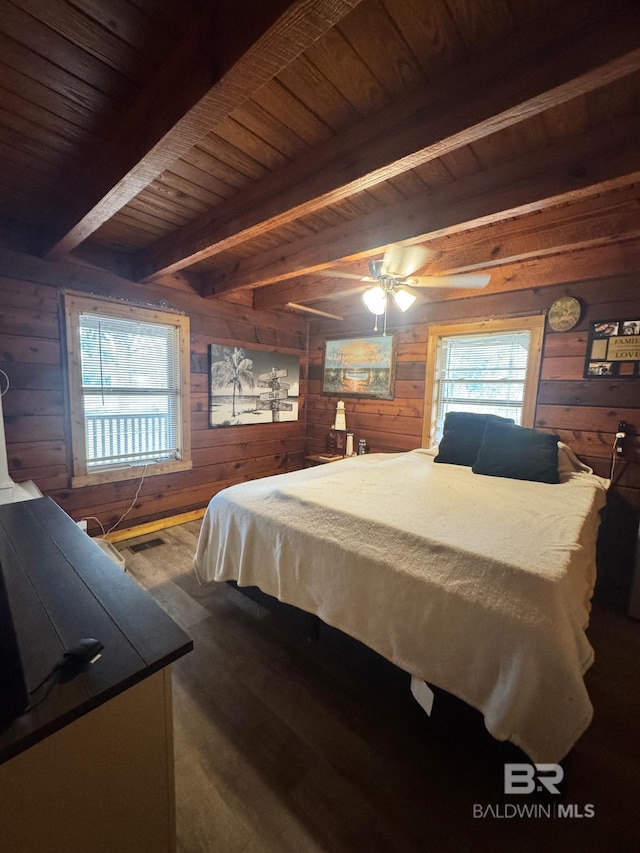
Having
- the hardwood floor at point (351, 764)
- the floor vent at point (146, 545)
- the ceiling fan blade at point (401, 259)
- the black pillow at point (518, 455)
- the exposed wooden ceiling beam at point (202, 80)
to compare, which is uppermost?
the exposed wooden ceiling beam at point (202, 80)

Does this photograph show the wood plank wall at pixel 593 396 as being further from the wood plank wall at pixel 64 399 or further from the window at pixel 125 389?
the window at pixel 125 389

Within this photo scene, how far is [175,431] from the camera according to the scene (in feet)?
10.9

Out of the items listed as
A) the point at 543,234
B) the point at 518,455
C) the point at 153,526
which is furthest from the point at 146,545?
the point at 543,234

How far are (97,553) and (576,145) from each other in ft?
7.95

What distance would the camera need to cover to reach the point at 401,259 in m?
1.96

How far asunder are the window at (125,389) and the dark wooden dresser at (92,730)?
6.67 ft

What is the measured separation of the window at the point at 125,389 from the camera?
2674 mm

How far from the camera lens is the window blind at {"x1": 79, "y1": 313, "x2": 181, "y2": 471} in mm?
2740

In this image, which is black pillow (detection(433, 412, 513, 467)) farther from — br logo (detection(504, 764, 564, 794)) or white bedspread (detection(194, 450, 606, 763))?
br logo (detection(504, 764, 564, 794))

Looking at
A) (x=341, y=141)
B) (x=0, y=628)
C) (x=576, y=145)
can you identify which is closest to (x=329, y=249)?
(x=341, y=141)

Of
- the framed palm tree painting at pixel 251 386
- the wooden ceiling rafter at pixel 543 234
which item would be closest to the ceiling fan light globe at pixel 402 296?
the wooden ceiling rafter at pixel 543 234

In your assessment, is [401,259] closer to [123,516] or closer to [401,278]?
[401,278]

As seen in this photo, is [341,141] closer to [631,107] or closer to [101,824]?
[631,107]

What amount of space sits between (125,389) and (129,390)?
3 cm
